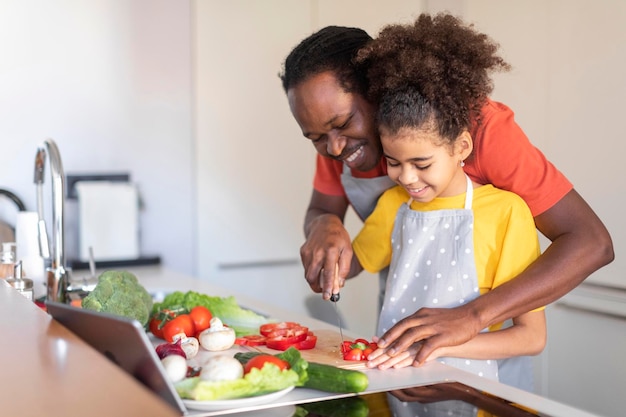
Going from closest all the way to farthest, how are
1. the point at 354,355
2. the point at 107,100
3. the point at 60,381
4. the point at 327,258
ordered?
1. the point at 60,381
2. the point at 354,355
3. the point at 327,258
4. the point at 107,100

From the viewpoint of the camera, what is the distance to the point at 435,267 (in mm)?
1463

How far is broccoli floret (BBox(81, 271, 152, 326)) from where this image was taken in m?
1.46

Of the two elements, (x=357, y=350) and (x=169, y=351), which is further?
(x=357, y=350)

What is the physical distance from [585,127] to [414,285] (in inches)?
48.9

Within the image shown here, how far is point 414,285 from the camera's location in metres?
1.49

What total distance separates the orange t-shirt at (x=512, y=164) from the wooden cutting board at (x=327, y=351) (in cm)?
41

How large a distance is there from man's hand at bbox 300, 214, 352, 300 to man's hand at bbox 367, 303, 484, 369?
0.19 metres

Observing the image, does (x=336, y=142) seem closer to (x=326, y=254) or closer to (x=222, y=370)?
(x=326, y=254)

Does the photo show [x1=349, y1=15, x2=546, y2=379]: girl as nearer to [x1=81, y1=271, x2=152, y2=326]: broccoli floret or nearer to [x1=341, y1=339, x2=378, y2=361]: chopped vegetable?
[x1=341, y1=339, x2=378, y2=361]: chopped vegetable

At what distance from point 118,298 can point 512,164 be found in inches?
30.3

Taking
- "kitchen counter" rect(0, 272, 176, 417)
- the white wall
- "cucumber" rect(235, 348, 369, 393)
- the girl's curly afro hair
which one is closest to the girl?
the girl's curly afro hair

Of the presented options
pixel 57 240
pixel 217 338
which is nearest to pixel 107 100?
pixel 57 240

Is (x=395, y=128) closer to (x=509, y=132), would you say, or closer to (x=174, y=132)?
(x=509, y=132)

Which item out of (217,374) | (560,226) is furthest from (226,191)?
(217,374)
